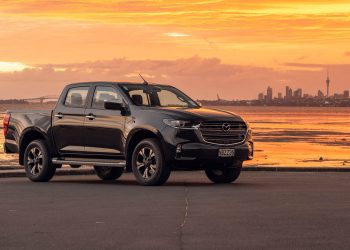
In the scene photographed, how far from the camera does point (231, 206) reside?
14578 millimetres

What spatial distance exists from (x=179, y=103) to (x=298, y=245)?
10093 millimetres

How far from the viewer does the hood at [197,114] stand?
732 inches

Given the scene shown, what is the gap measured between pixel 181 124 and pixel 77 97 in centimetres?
284

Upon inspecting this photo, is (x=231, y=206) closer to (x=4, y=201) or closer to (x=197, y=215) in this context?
(x=197, y=215)

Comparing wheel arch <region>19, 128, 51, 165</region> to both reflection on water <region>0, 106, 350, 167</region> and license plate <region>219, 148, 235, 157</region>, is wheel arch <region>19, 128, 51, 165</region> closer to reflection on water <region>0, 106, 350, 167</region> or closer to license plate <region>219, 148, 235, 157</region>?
license plate <region>219, 148, 235, 157</region>

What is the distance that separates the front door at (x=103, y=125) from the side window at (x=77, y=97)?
28cm

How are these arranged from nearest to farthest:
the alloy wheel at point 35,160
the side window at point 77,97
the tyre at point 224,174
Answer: the tyre at point 224,174, the side window at point 77,97, the alloy wheel at point 35,160

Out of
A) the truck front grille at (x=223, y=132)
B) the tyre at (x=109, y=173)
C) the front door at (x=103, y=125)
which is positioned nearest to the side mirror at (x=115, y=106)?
the front door at (x=103, y=125)

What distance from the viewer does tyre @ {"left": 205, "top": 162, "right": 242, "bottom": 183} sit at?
20.0 m

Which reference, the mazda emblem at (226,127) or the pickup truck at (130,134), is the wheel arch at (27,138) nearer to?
the pickup truck at (130,134)

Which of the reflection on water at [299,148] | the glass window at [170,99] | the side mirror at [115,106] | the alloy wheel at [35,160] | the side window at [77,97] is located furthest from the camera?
the reflection on water at [299,148]

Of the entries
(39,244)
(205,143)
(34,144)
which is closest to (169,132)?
(205,143)

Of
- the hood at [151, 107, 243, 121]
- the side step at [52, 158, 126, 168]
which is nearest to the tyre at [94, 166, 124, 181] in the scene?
the side step at [52, 158, 126, 168]

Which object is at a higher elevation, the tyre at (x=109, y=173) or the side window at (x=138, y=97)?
the side window at (x=138, y=97)
